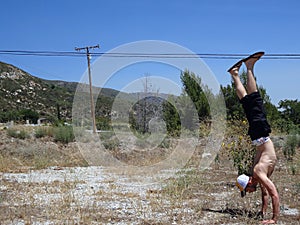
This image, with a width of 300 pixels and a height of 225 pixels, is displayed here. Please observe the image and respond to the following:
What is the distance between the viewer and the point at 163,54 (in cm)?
1541

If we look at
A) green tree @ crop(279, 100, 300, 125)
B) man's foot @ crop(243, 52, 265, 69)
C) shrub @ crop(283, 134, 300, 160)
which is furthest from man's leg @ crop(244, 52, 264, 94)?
green tree @ crop(279, 100, 300, 125)

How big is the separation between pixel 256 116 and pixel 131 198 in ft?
9.84

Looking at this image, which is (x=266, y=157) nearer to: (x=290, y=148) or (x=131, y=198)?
(x=131, y=198)

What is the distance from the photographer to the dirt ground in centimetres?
531

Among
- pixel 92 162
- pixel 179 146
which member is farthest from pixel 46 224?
pixel 179 146

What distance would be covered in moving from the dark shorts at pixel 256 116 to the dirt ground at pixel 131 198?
1.19 meters

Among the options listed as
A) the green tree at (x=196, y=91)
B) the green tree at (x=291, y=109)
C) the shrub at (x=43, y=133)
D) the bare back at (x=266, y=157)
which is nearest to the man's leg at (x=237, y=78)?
the bare back at (x=266, y=157)

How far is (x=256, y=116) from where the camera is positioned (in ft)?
16.1

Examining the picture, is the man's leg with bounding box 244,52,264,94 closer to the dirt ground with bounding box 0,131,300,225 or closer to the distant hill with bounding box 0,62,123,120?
the dirt ground with bounding box 0,131,300,225

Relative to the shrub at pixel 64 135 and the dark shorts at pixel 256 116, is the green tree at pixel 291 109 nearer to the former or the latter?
the shrub at pixel 64 135

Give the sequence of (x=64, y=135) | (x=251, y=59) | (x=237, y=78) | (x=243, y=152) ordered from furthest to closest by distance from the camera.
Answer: (x=64, y=135) → (x=243, y=152) → (x=237, y=78) → (x=251, y=59)

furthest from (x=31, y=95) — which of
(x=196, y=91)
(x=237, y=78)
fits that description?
(x=237, y=78)

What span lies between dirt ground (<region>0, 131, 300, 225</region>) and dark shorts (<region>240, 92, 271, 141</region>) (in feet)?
3.90

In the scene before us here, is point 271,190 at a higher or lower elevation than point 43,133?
lower
